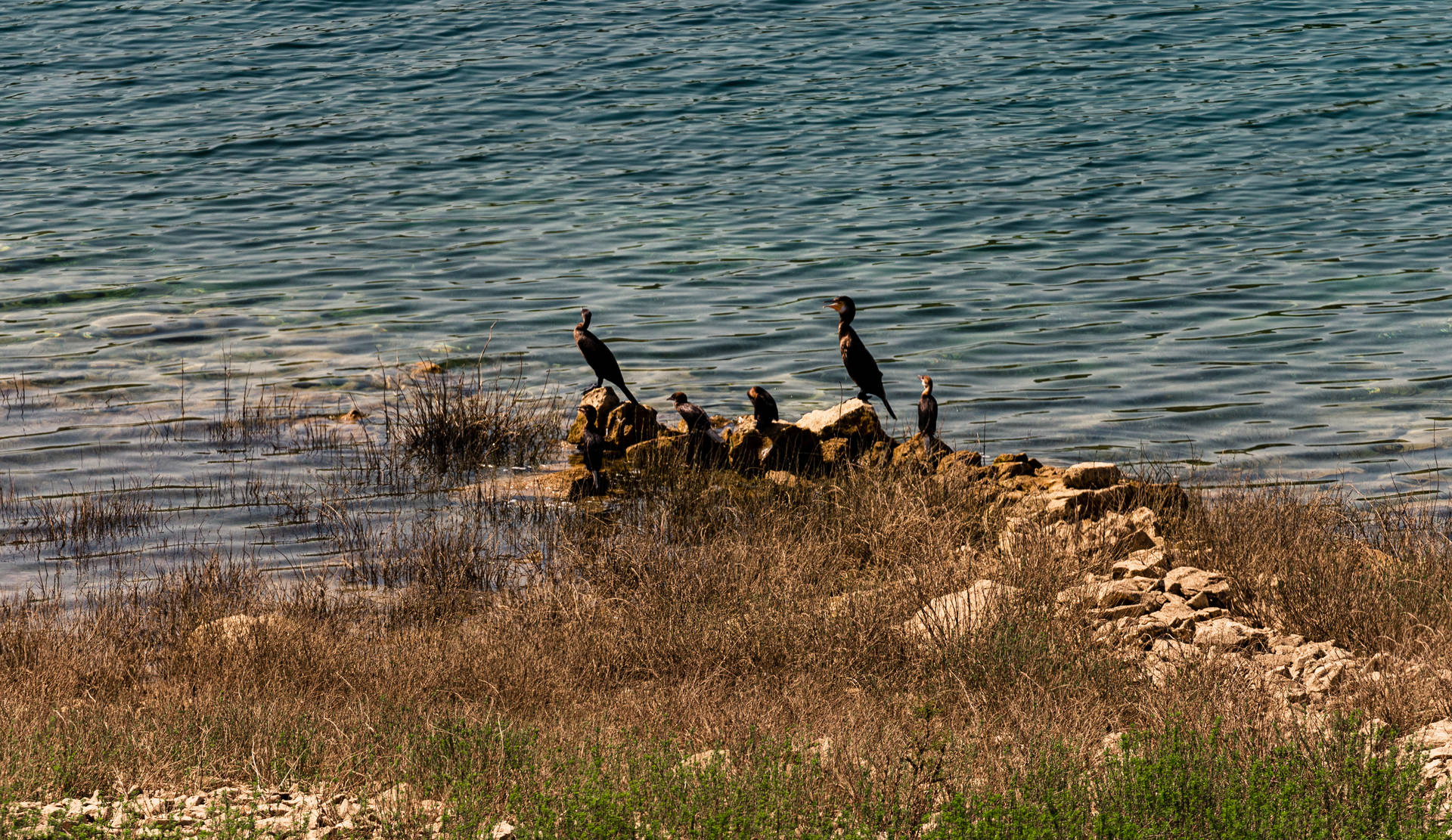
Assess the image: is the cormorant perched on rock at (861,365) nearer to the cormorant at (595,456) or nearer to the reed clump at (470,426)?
the cormorant at (595,456)

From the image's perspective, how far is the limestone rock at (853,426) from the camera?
1002 cm

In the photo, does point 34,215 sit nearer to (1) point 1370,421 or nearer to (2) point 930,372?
(2) point 930,372

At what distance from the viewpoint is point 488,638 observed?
657 cm

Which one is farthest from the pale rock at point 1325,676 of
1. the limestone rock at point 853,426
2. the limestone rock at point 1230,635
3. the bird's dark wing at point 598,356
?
the bird's dark wing at point 598,356

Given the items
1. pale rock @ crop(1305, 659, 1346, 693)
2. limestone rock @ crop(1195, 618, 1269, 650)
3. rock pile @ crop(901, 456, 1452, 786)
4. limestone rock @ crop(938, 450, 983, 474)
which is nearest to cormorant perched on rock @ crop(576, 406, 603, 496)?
limestone rock @ crop(938, 450, 983, 474)

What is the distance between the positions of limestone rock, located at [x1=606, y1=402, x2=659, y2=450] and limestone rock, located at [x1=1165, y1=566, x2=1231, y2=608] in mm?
4580

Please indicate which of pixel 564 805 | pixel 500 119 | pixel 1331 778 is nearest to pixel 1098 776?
pixel 1331 778

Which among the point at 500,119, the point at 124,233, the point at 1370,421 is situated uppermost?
the point at 500,119

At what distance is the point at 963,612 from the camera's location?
666 centimetres

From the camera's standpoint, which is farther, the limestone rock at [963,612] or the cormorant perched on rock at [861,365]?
the cormorant perched on rock at [861,365]

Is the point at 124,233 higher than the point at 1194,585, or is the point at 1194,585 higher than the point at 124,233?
the point at 124,233

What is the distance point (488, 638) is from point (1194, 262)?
11.5 meters

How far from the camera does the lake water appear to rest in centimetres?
1197

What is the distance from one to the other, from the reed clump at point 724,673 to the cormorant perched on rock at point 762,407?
98 cm
